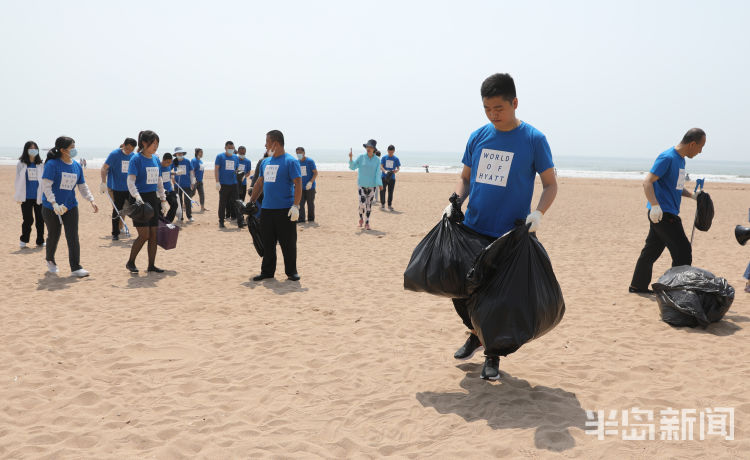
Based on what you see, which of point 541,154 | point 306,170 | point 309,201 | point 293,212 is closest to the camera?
point 541,154

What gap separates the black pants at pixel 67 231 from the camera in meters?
6.90

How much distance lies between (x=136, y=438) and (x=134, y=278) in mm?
4366

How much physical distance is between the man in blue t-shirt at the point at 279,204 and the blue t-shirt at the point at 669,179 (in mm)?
4203

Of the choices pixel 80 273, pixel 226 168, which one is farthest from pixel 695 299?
pixel 226 168

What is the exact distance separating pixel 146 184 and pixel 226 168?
4.66m

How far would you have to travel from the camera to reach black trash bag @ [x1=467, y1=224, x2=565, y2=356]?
10.4ft

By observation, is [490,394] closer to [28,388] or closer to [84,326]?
[28,388]

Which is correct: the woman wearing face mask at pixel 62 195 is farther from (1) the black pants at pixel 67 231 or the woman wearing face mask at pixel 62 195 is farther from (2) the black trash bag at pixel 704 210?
(2) the black trash bag at pixel 704 210

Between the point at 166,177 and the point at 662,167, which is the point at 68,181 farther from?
the point at 662,167

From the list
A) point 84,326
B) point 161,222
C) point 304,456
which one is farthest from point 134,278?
point 304,456

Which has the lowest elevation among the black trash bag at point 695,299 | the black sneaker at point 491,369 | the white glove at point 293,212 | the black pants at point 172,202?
the black sneaker at point 491,369

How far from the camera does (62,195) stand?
6.82 m

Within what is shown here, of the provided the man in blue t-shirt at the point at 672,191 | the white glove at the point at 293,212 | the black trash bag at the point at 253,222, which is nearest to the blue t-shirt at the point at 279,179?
the white glove at the point at 293,212

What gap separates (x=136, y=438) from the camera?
3070 mm
